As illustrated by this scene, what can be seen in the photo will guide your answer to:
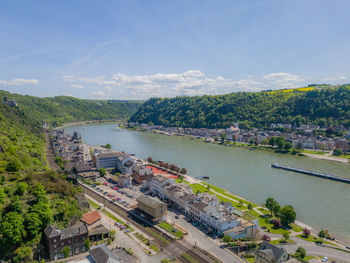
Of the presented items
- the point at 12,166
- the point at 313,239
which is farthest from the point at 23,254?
the point at 313,239

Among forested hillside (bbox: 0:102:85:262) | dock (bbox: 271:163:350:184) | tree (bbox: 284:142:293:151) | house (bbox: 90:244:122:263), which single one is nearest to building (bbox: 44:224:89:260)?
forested hillside (bbox: 0:102:85:262)

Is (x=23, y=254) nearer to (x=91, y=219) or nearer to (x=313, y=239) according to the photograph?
(x=91, y=219)

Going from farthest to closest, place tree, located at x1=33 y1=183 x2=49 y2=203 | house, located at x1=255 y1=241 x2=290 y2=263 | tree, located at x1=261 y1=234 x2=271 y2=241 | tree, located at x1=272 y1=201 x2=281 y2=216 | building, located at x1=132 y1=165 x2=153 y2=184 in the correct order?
building, located at x1=132 y1=165 x2=153 y2=184, tree, located at x1=272 y1=201 x2=281 y2=216, tree, located at x1=261 y1=234 x2=271 y2=241, tree, located at x1=33 y1=183 x2=49 y2=203, house, located at x1=255 y1=241 x2=290 y2=263

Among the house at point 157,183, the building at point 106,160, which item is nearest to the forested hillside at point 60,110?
the building at point 106,160

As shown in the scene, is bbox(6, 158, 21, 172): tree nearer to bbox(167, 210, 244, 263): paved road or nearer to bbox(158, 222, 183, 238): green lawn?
bbox(158, 222, 183, 238): green lawn

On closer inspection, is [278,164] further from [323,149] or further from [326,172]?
[323,149]

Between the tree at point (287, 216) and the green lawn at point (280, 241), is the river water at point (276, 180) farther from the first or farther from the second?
the green lawn at point (280, 241)
